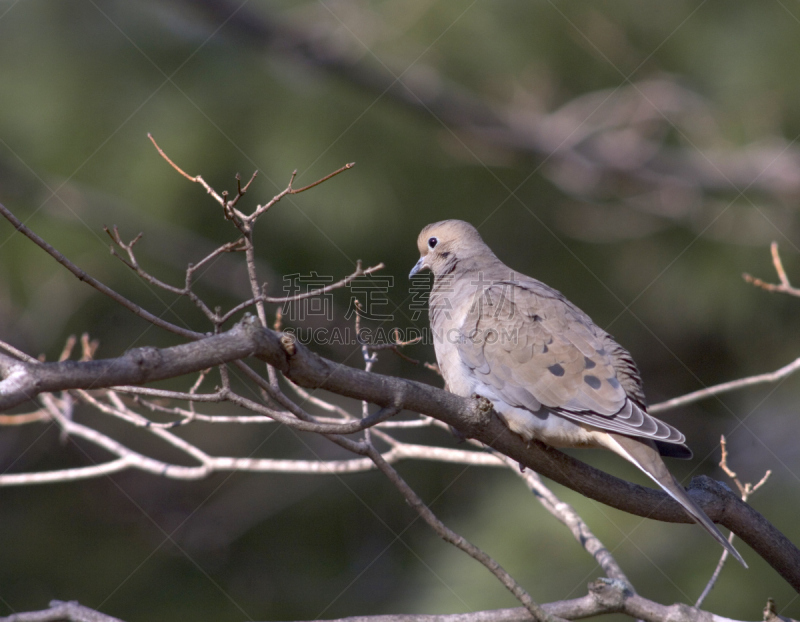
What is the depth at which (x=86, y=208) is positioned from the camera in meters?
4.49

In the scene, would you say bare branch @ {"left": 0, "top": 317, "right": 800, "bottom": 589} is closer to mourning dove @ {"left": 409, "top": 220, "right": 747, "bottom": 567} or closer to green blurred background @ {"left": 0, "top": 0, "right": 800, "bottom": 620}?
mourning dove @ {"left": 409, "top": 220, "right": 747, "bottom": 567}

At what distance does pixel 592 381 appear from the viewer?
96.3 inches

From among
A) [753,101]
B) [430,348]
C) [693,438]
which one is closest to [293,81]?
[430,348]

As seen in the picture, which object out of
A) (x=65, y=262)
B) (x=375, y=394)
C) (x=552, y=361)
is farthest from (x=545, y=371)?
(x=65, y=262)

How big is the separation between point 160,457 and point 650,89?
393 cm

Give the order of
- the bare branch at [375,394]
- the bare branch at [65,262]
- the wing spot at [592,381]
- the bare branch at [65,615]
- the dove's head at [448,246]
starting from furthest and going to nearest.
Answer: the dove's head at [448,246] < the wing spot at [592,381] < the bare branch at [65,615] < the bare branch at [65,262] < the bare branch at [375,394]

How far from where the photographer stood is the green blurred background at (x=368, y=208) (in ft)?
14.2

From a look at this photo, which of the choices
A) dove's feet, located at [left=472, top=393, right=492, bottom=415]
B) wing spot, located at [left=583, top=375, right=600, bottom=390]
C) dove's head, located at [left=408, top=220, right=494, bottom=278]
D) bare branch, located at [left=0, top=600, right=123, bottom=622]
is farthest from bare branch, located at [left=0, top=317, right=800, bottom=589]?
dove's head, located at [left=408, top=220, right=494, bottom=278]

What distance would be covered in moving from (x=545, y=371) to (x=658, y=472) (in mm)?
484

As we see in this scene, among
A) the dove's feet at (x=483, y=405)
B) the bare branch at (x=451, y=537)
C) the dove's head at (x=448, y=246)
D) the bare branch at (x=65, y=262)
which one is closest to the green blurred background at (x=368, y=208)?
the dove's head at (x=448, y=246)

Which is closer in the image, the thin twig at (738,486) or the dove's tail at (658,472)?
the dove's tail at (658,472)

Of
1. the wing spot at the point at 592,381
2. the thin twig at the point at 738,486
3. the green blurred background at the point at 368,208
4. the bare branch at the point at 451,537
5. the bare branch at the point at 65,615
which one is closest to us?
the bare branch at the point at 451,537

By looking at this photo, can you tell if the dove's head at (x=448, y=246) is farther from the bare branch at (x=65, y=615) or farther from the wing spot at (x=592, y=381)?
the bare branch at (x=65, y=615)

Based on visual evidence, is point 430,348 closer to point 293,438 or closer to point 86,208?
point 293,438
